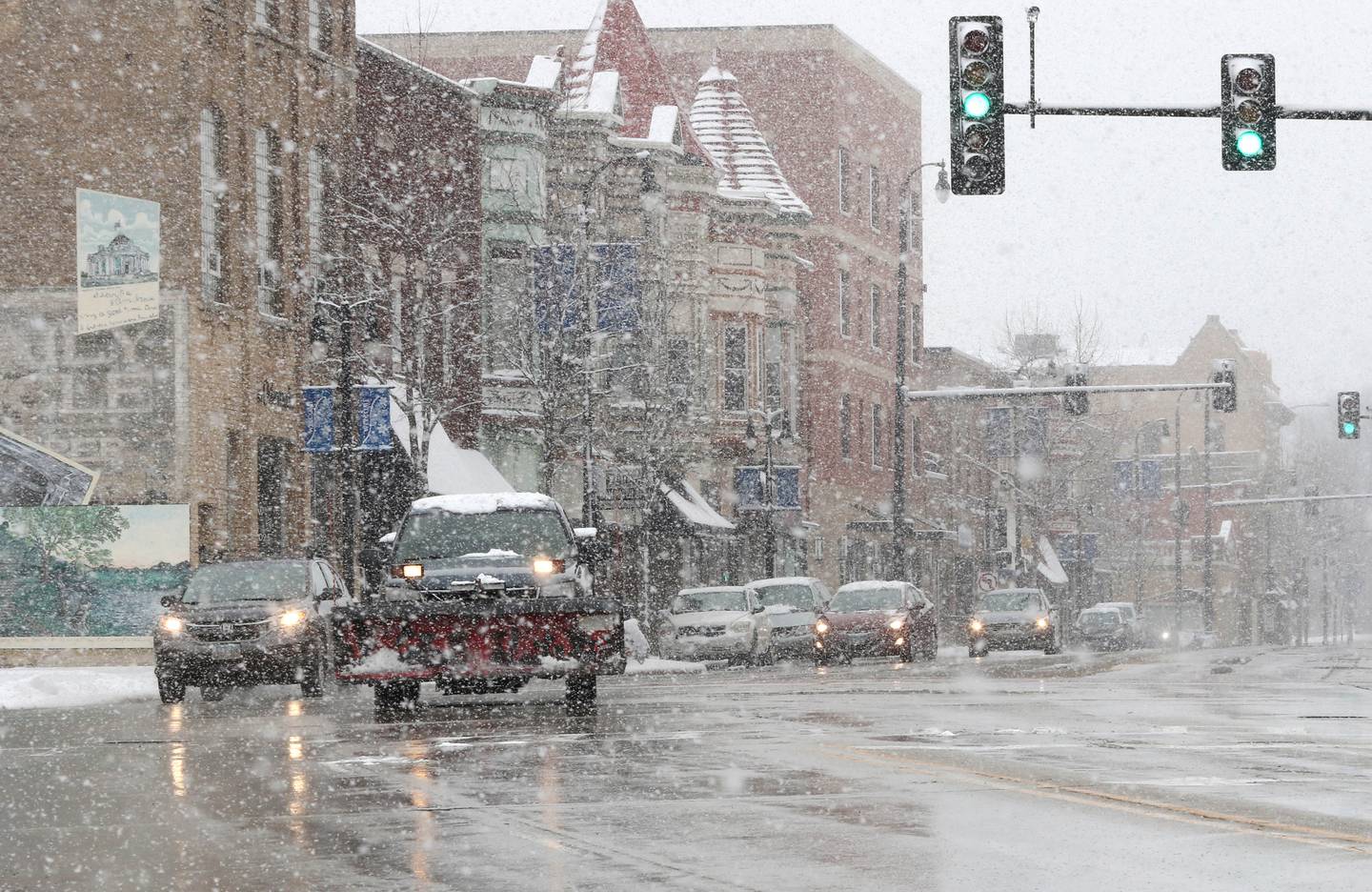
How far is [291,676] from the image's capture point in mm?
25281

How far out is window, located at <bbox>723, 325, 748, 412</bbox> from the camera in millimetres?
55312

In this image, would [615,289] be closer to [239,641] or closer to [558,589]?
[239,641]

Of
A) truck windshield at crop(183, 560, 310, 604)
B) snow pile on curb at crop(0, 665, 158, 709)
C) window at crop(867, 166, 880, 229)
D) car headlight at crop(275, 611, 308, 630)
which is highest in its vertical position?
window at crop(867, 166, 880, 229)

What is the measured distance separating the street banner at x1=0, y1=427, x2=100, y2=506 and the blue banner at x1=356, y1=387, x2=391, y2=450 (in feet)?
17.0

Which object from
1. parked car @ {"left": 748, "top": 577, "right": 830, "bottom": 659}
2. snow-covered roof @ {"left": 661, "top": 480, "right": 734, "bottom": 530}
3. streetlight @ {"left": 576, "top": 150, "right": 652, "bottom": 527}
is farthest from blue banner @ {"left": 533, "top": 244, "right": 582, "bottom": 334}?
snow-covered roof @ {"left": 661, "top": 480, "right": 734, "bottom": 530}

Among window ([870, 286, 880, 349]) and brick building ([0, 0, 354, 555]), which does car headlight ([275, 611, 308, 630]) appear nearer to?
brick building ([0, 0, 354, 555])

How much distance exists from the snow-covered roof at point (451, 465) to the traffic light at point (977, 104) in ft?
72.2

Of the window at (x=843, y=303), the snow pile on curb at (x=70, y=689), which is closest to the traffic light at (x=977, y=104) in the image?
the snow pile on curb at (x=70, y=689)

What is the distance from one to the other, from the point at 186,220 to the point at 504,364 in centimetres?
1148

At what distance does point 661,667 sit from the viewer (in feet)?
127

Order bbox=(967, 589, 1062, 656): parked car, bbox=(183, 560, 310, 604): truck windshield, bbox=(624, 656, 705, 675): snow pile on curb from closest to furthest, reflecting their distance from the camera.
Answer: bbox=(183, 560, 310, 604): truck windshield
bbox=(624, 656, 705, 675): snow pile on curb
bbox=(967, 589, 1062, 656): parked car

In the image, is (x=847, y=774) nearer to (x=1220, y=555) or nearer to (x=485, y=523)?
(x=485, y=523)

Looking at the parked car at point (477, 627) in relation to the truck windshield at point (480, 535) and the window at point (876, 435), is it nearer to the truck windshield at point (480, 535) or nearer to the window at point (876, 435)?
the truck windshield at point (480, 535)

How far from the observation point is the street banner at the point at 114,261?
1369 inches
